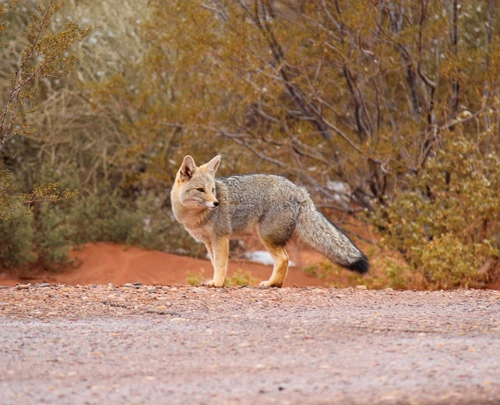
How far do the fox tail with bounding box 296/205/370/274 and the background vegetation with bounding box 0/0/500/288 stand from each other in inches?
75.0

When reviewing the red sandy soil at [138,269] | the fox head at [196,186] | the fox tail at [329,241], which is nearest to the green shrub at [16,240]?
the red sandy soil at [138,269]

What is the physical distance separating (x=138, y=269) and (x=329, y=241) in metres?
6.54

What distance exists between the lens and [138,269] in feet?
45.8

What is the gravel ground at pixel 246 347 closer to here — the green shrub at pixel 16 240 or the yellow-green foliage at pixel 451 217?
the yellow-green foliage at pixel 451 217

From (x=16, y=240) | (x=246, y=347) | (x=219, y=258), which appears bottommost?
(x=16, y=240)

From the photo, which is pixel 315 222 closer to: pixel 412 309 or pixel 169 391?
pixel 412 309

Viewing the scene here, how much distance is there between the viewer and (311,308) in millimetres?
6645

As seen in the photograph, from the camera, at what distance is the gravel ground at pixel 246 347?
397 cm

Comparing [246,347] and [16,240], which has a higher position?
[246,347]

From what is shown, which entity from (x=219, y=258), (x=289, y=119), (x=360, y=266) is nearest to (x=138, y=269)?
(x=289, y=119)

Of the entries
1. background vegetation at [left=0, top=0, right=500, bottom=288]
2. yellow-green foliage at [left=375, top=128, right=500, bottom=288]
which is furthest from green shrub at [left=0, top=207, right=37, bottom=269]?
yellow-green foliage at [left=375, top=128, right=500, bottom=288]

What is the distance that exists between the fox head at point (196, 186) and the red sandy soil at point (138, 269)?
5066 millimetres

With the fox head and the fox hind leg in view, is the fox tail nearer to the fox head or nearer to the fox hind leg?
the fox hind leg

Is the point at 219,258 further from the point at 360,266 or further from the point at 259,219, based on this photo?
the point at 360,266
